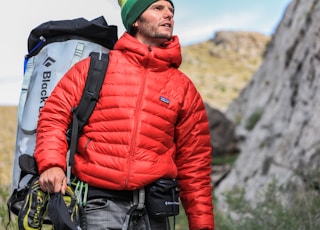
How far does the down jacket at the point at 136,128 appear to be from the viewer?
3219 mm

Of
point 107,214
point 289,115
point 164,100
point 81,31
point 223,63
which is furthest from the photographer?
point 223,63

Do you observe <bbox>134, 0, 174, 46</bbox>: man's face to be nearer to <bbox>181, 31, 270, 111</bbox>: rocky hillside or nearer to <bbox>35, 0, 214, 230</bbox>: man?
<bbox>35, 0, 214, 230</bbox>: man

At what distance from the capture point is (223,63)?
2264 inches

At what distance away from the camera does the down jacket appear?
3.22 metres

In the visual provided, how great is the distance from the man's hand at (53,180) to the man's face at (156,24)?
962 mm

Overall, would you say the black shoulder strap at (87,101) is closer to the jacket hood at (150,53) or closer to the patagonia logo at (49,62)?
the jacket hood at (150,53)

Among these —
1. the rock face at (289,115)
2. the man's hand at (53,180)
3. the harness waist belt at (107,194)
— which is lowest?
the rock face at (289,115)

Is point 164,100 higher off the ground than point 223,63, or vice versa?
point 164,100

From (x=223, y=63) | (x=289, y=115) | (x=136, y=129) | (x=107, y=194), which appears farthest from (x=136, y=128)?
(x=223, y=63)

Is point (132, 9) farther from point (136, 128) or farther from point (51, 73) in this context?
point (136, 128)

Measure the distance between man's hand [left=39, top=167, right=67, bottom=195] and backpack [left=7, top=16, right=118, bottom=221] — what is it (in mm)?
156

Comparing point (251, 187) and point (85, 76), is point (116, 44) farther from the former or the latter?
point (251, 187)

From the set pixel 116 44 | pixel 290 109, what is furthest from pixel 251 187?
pixel 116 44

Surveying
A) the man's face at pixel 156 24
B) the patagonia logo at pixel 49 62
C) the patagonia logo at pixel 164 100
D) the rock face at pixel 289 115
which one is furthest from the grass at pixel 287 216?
the patagonia logo at pixel 49 62
